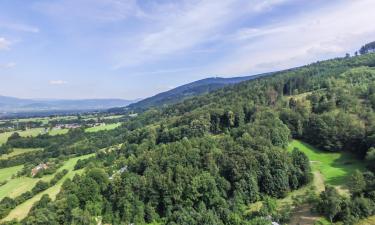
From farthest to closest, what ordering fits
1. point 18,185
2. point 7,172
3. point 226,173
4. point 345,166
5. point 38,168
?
point 7,172
point 38,168
point 18,185
point 345,166
point 226,173

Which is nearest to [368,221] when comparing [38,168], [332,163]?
[332,163]

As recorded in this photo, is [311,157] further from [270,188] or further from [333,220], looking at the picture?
[333,220]

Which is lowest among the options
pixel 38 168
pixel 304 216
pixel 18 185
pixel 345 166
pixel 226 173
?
pixel 18 185

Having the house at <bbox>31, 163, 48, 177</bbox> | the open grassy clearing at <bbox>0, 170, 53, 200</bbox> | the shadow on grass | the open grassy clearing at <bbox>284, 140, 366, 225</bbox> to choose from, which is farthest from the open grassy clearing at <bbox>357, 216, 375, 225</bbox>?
the house at <bbox>31, 163, 48, 177</bbox>

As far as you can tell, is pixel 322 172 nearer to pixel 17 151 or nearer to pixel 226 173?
pixel 226 173

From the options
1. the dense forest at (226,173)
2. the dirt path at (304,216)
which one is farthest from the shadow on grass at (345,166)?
the dirt path at (304,216)

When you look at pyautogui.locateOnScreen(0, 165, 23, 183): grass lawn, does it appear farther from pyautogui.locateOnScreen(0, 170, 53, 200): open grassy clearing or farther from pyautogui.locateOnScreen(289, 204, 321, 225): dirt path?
pyautogui.locateOnScreen(289, 204, 321, 225): dirt path

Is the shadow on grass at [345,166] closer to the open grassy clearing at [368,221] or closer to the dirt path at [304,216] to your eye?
the dirt path at [304,216]

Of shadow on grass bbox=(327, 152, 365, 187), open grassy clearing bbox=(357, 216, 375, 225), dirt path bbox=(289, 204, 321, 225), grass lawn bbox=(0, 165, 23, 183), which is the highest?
shadow on grass bbox=(327, 152, 365, 187)

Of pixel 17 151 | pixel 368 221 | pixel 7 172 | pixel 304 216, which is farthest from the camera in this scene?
pixel 17 151
